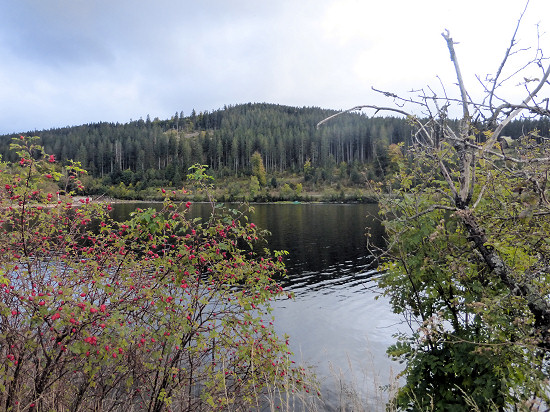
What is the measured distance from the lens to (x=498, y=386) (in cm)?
435

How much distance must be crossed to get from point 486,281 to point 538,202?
342 cm

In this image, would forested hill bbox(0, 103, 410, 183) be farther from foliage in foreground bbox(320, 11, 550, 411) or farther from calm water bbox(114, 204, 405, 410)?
foliage in foreground bbox(320, 11, 550, 411)

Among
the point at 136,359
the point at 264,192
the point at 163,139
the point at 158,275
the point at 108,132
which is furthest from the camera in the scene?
the point at 108,132

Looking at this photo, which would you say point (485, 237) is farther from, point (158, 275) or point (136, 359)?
point (136, 359)

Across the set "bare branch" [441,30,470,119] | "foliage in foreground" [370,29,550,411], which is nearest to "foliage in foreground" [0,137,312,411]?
"foliage in foreground" [370,29,550,411]

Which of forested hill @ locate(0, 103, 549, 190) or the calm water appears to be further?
forested hill @ locate(0, 103, 549, 190)

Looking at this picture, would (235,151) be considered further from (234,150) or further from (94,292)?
(94,292)

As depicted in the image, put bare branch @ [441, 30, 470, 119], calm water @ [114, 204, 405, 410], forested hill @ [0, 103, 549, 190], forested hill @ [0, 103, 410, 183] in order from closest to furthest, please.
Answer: bare branch @ [441, 30, 470, 119] < calm water @ [114, 204, 405, 410] < forested hill @ [0, 103, 549, 190] < forested hill @ [0, 103, 410, 183]

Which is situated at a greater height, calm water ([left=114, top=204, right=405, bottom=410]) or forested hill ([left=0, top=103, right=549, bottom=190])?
forested hill ([left=0, top=103, right=549, bottom=190])

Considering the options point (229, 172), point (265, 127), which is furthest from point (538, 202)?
point (265, 127)

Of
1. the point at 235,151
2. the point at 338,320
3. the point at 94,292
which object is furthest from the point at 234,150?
the point at 94,292

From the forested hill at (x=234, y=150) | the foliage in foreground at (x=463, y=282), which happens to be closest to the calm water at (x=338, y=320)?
the foliage in foreground at (x=463, y=282)

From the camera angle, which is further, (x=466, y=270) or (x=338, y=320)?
(x=338, y=320)

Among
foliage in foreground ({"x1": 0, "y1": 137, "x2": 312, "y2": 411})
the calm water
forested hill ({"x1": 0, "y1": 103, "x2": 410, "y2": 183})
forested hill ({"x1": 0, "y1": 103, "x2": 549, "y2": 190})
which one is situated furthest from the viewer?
forested hill ({"x1": 0, "y1": 103, "x2": 410, "y2": 183})
